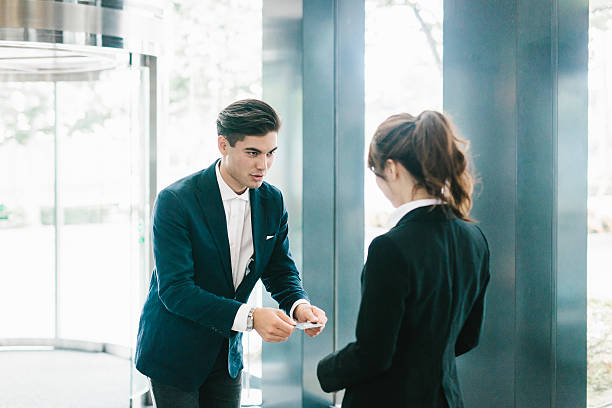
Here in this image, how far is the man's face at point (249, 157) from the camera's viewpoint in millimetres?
1815

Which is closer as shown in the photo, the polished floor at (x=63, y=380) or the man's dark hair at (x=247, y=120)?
the man's dark hair at (x=247, y=120)

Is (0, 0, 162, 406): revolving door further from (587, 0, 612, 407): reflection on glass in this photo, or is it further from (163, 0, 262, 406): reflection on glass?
(587, 0, 612, 407): reflection on glass

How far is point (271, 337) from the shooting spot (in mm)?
1709

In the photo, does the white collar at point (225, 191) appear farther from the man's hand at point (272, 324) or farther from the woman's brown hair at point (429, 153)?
the woman's brown hair at point (429, 153)

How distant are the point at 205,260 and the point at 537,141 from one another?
1217 millimetres

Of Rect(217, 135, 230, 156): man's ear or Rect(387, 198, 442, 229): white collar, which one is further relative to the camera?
Rect(217, 135, 230, 156): man's ear

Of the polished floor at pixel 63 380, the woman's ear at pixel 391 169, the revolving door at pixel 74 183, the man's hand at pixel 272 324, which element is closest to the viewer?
the woman's ear at pixel 391 169

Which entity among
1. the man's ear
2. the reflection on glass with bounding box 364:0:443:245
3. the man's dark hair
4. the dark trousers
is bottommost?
the dark trousers

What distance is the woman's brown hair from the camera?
1.32 metres

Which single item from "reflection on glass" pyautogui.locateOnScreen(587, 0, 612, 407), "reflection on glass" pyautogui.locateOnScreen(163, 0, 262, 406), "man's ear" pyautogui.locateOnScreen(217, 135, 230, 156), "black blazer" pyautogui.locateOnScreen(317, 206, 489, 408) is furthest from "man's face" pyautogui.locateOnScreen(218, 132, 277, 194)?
"reflection on glass" pyautogui.locateOnScreen(163, 0, 262, 406)

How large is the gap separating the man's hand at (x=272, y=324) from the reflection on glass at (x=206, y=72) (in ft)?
6.59

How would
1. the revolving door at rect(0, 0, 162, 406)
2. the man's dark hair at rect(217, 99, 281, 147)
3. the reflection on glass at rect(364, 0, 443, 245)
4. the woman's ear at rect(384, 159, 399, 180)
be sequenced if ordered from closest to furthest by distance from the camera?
the woman's ear at rect(384, 159, 399, 180) < the man's dark hair at rect(217, 99, 281, 147) < the reflection on glass at rect(364, 0, 443, 245) < the revolving door at rect(0, 0, 162, 406)

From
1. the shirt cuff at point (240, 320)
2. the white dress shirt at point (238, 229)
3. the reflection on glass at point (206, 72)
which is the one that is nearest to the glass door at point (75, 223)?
the reflection on glass at point (206, 72)

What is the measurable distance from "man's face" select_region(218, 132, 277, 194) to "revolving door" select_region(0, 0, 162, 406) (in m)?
1.39
